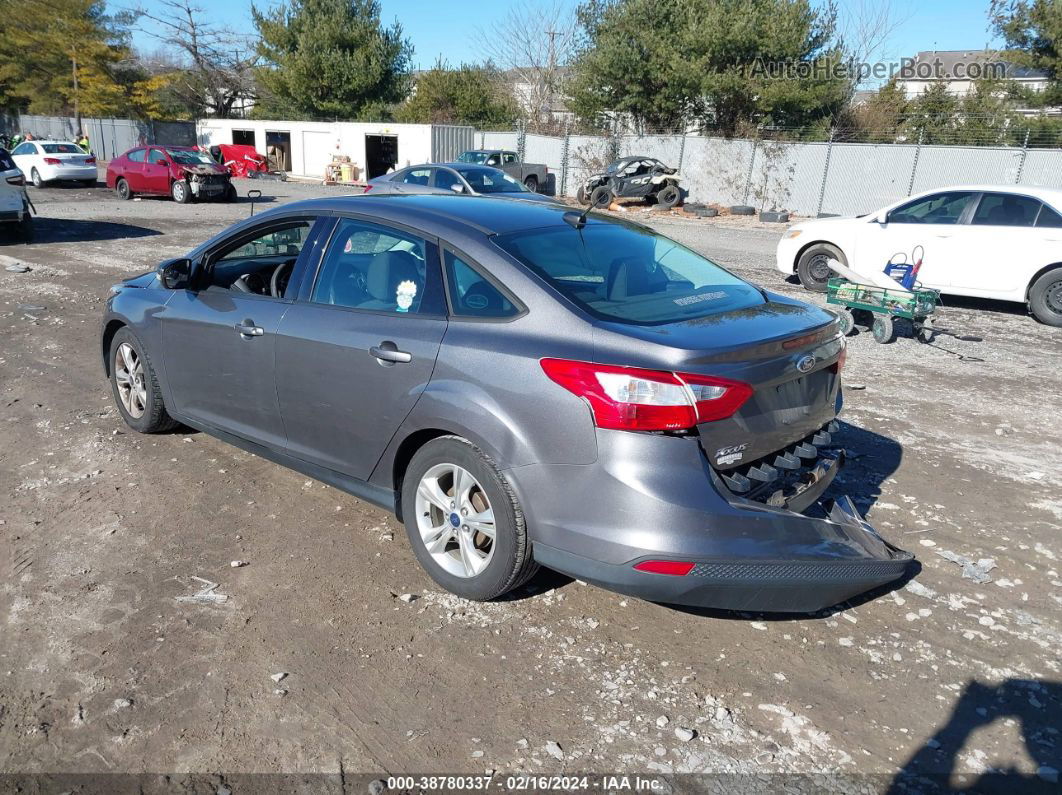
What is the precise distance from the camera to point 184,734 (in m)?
2.79

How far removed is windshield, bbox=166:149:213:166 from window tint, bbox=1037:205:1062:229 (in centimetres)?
2278

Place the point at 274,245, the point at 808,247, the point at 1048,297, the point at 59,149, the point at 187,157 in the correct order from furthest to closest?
the point at 59,149 < the point at 187,157 < the point at 808,247 < the point at 1048,297 < the point at 274,245

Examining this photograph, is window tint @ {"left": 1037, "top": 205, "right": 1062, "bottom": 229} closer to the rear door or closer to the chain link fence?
the rear door

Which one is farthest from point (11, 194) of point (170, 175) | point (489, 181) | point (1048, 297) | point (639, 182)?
point (639, 182)

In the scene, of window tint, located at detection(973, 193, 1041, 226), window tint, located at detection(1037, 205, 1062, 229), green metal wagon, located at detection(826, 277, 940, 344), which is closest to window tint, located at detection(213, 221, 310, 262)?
green metal wagon, located at detection(826, 277, 940, 344)

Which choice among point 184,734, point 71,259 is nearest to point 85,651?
point 184,734

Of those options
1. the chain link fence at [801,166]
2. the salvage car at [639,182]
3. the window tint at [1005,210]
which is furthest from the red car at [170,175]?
the window tint at [1005,210]

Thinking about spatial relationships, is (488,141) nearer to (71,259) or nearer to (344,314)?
(71,259)

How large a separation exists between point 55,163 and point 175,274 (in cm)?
2886

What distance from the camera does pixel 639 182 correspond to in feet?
89.3

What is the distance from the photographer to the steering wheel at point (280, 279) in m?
4.47

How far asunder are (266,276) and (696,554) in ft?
A: 11.0

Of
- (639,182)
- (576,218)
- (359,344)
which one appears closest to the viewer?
(359,344)

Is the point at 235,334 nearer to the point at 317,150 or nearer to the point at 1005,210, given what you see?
the point at 1005,210
